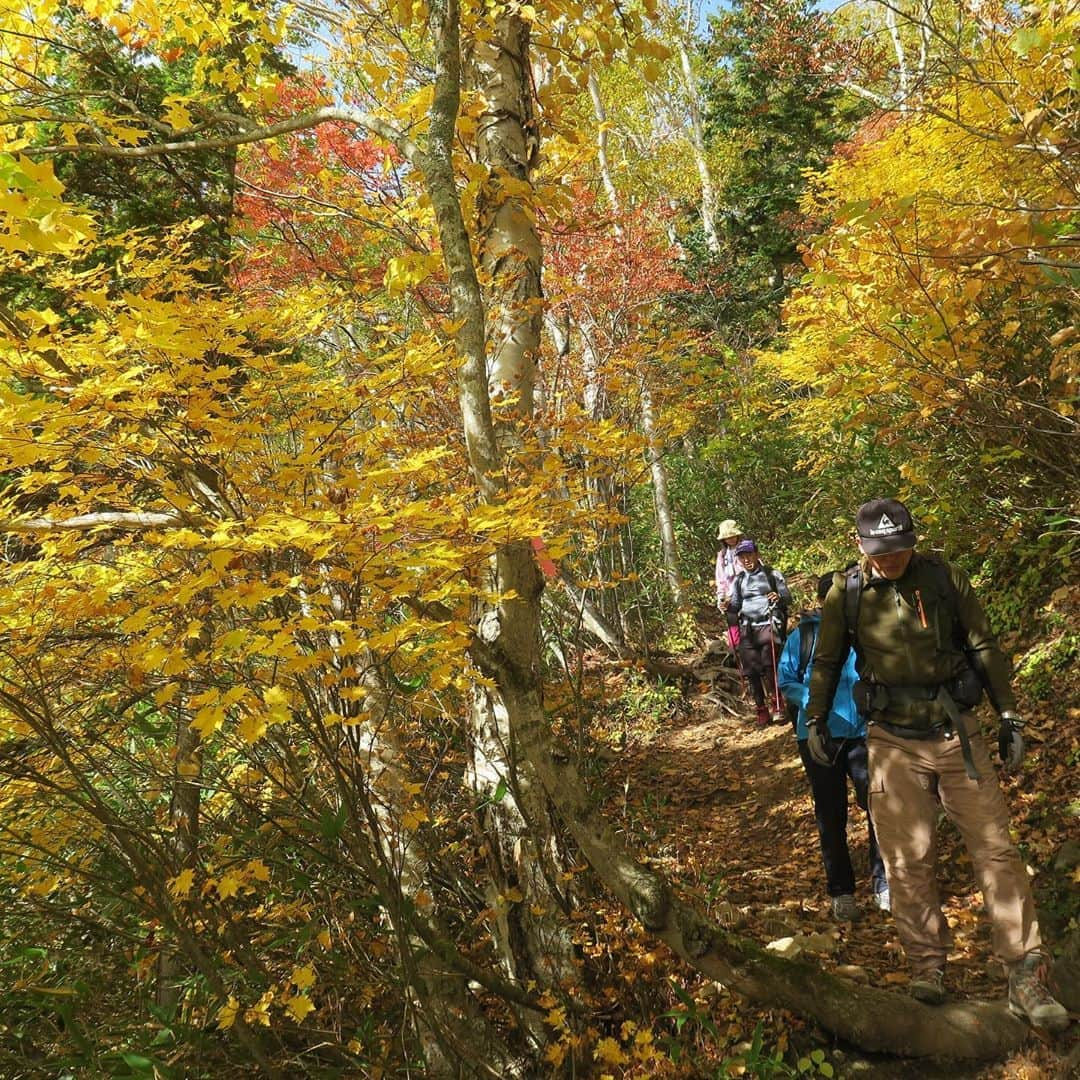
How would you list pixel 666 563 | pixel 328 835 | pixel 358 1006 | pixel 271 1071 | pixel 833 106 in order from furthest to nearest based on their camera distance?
pixel 833 106, pixel 666 563, pixel 358 1006, pixel 328 835, pixel 271 1071

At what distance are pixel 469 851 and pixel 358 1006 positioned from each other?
117 centimetres

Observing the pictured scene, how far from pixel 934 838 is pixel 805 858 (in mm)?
1961

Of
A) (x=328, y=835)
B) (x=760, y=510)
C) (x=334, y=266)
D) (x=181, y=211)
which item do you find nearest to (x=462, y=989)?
(x=328, y=835)

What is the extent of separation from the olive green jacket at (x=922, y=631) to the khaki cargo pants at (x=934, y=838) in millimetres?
219

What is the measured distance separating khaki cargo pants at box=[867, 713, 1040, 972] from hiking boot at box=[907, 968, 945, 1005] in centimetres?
2

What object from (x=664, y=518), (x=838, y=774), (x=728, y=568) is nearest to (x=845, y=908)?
(x=838, y=774)

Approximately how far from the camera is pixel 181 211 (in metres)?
7.11

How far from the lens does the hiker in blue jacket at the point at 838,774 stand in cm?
374

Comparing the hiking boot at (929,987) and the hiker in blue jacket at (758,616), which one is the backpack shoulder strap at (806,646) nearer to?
the hiking boot at (929,987)

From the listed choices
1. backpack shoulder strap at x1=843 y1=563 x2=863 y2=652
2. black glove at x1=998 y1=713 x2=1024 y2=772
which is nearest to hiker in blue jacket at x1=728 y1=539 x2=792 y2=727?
backpack shoulder strap at x1=843 y1=563 x2=863 y2=652

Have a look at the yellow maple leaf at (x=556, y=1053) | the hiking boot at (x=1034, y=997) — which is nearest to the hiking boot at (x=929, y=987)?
the hiking boot at (x=1034, y=997)

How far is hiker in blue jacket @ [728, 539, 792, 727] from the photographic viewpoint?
248 inches

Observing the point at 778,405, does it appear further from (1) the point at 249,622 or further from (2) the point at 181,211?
(1) the point at 249,622

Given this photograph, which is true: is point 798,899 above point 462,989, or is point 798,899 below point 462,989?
below
